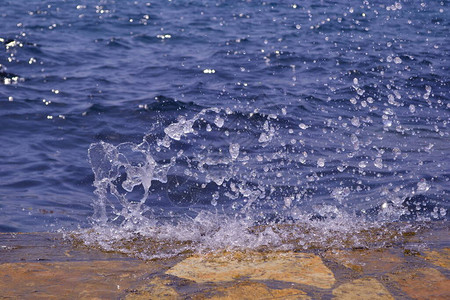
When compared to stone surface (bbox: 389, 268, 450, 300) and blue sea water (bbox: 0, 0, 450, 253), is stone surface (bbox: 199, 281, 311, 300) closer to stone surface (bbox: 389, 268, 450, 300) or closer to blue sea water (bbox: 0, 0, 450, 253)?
stone surface (bbox: 389, 268, 450, 300)

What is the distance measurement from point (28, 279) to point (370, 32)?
33.3 ft

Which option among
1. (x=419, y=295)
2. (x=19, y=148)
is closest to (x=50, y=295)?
(x=419, y=295)

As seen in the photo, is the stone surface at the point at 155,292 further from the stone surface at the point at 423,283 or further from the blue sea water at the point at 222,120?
the stone surface at the point at 423,283

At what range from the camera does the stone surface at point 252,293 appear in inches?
103

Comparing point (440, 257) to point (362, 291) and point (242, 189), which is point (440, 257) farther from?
point (242, 189)

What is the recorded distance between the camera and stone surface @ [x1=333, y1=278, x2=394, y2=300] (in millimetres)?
2631

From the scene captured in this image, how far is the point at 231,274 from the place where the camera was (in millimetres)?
2912

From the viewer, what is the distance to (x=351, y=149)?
614 cm

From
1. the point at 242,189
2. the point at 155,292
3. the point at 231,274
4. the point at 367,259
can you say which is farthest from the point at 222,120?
the point at 155,292

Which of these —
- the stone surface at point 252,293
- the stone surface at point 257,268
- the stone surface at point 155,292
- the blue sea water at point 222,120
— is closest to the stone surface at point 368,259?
the stone surface at point 257,268

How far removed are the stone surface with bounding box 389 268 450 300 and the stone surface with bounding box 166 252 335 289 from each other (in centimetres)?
33

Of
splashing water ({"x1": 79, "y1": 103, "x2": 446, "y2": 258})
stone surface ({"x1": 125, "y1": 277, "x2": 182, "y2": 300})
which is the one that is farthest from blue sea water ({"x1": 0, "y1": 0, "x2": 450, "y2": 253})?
stone surface ({"x1": 125, "y1": 277, "x2": 182, "y2": 300})

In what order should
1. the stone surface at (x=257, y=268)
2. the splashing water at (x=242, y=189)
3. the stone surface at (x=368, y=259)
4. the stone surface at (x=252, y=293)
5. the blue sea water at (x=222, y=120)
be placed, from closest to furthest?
the stone surface at (x=252, y=293) → the stone surface at (x=257, y=268) → the stone surface at (x=368, y=259) → the splashing water at (x=242, y=189) → the blue sea water at (x=222, y=120)

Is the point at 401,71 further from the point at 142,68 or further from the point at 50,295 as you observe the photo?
the point at 50,295
